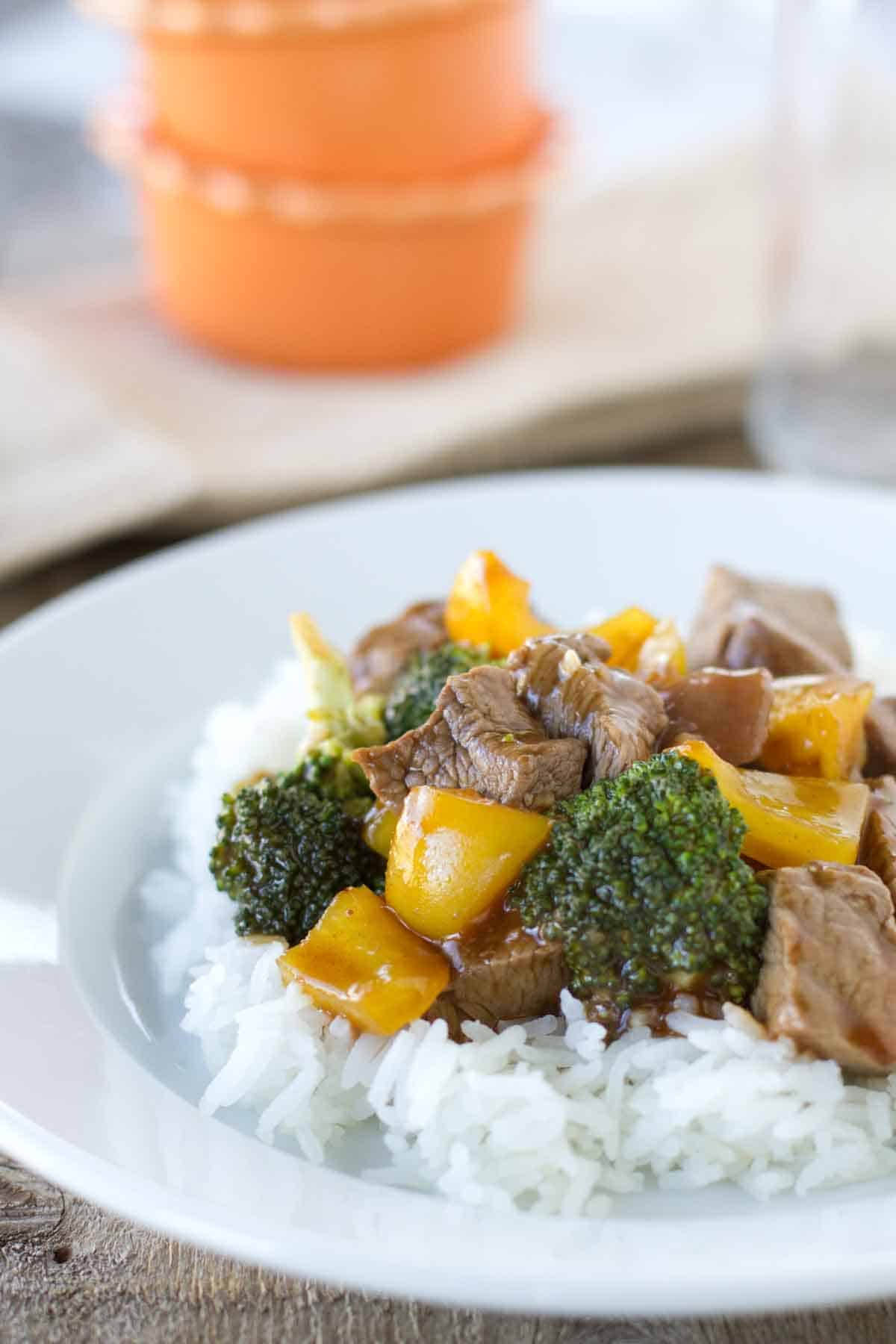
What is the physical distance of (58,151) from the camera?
806 cm

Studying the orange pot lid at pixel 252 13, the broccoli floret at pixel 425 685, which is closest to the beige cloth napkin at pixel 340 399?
the orange pot lid at pixel 252 13

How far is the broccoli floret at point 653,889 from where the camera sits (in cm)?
249

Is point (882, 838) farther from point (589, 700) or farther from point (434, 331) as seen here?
point (434, 331)

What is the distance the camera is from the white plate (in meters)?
2.04

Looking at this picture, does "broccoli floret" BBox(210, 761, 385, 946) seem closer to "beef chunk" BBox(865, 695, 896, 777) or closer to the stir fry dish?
the stir fry dish

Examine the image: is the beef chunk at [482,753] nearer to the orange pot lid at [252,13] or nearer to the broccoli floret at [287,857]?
the broccoli floret at [287,857]

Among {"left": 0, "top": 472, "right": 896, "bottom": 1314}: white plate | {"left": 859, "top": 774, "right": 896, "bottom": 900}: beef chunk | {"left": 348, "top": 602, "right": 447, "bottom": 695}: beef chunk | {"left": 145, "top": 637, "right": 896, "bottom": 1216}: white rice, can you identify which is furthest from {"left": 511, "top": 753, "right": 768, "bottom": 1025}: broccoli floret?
{"left": 348, "top": 602, "right": 447, "bottom": 695}: beef chunk

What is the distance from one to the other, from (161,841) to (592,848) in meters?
1.27

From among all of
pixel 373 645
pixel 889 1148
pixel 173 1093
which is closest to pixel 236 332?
pixel 373 645

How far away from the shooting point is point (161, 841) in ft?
11.3

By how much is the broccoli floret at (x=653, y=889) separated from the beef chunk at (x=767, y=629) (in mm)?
670

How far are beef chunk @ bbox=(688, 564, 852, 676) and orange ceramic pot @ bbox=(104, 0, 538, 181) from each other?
226 cm

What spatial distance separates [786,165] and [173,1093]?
421 centimetres

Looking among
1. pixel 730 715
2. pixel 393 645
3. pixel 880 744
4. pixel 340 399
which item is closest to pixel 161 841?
pixel 393 645
